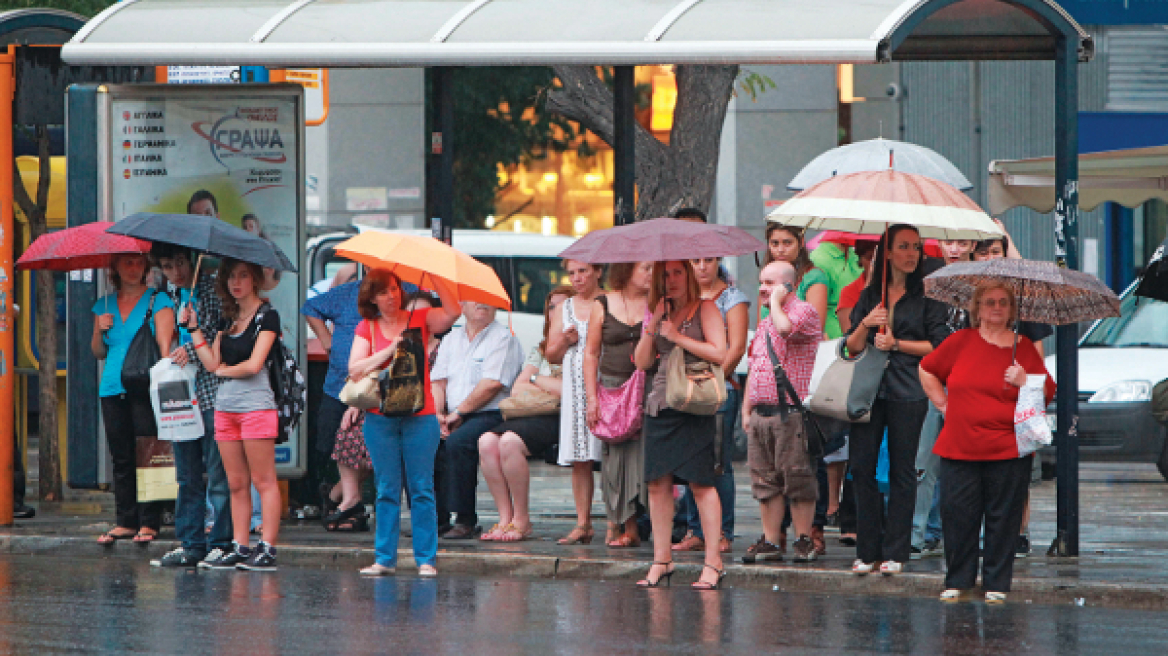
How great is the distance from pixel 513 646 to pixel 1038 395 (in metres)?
2.89

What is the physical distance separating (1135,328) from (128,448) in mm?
9665

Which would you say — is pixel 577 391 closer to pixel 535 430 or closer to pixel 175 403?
pixel 535 430

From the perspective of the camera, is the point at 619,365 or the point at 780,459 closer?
the point at 780,459

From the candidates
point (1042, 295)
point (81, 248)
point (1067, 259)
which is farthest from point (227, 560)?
point (1067, 259)

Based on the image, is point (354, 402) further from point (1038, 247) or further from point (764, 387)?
point (1038, 247)

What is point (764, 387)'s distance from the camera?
949 cm

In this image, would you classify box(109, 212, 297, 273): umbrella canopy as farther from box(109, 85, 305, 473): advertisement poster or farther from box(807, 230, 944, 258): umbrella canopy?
box(807, 230, 944, 258): umbrella canopy

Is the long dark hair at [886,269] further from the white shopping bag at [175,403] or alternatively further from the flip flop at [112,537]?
the flip flop at [112,537]

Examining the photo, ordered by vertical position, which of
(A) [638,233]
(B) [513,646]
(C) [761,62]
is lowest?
(B) [513,646]

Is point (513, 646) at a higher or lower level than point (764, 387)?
lower

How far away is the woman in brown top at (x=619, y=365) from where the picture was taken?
952 cm

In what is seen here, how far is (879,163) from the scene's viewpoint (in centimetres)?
1170

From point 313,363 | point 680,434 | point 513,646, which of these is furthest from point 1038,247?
point 513,646

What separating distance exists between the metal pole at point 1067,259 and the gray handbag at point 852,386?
121 cm
